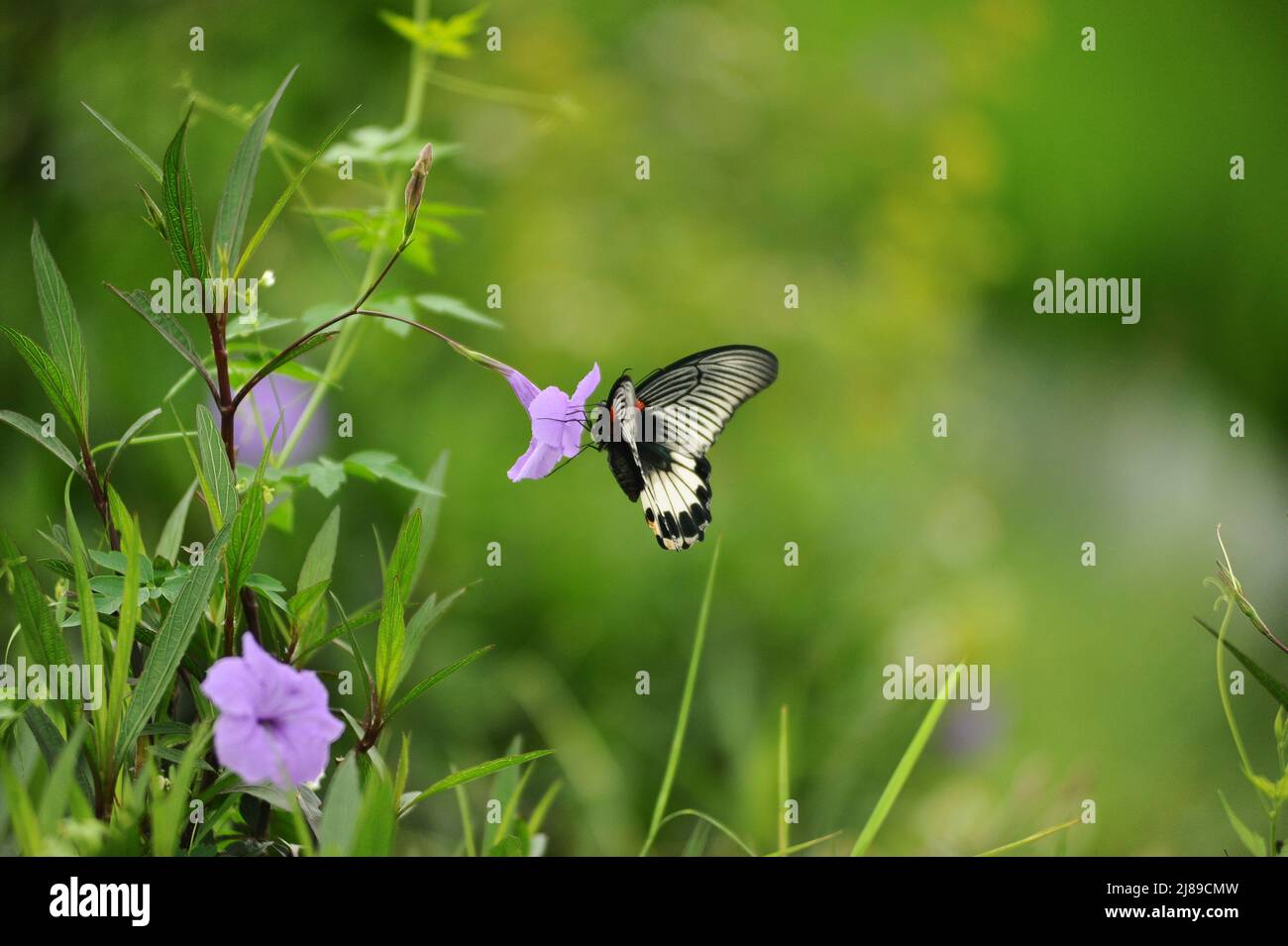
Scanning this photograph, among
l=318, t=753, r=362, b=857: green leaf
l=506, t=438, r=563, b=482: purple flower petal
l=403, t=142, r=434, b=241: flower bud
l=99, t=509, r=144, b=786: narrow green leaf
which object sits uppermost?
l=403, t=142, r=434, b=241: flower bud

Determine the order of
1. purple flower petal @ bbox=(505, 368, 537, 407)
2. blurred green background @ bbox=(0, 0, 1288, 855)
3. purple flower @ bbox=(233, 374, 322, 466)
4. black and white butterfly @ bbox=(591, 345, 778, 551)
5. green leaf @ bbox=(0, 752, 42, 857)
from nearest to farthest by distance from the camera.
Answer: green leaf @ bbox=(0, 752, 42, 857)
purple flower petal @ bbox=(505, 368, 537, 407)
black and white butterfly @ bbox=(591, 345, 778, 551)
purple flower @ bbox=(233, 374, 322, 466)
blurred green background @ bbox=(0, 0, 1288, 855)

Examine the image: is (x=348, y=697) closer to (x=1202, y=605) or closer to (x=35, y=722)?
(x=35, y=722)

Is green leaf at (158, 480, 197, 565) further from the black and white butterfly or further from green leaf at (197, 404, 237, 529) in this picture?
the black and white butterfly

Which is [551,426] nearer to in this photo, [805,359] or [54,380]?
[54,380]

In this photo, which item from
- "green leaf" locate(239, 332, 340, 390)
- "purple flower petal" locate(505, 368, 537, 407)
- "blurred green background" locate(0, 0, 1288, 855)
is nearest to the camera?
"green leaf" locate(239, 332, 340, 390)

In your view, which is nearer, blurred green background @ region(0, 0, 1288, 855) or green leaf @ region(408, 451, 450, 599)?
green leaf @ region(408, 451, 450, 599)

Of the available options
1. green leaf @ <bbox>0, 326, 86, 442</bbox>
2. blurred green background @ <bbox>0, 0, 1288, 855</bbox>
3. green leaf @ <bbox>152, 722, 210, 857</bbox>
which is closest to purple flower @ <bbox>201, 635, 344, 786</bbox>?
green leaf @ <bbox>152, 722, 210, 857</bbox>

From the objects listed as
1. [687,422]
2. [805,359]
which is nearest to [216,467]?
[687,422]

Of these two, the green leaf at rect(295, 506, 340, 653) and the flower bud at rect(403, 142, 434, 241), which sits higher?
the flower bud at rect(403, 142, 434, 241)
